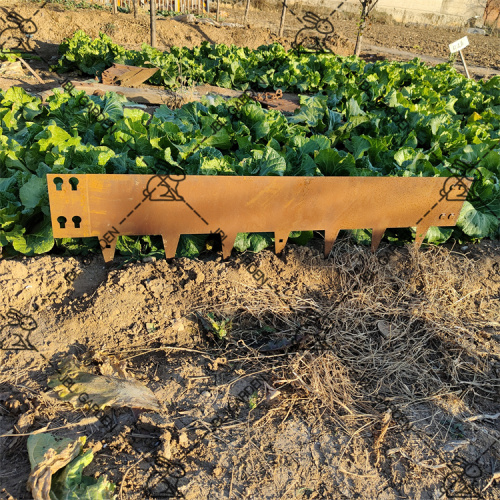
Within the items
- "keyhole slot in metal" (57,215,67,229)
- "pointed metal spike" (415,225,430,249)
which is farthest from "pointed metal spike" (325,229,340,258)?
"keyhole slot in metal" (57,215,67,229)

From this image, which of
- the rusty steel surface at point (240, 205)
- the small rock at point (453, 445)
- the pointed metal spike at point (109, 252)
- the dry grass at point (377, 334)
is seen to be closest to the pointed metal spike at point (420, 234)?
the rusty steel surface at point (240, 205)

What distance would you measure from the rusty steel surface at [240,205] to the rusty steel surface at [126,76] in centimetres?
552

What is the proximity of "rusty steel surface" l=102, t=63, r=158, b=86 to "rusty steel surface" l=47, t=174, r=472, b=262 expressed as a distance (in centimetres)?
552

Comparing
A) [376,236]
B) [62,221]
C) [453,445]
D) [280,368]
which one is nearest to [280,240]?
[376,236]

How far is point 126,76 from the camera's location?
7.78 metres

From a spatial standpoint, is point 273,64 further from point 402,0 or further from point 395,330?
point 402,0

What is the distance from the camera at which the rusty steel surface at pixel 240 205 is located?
2.95 meters

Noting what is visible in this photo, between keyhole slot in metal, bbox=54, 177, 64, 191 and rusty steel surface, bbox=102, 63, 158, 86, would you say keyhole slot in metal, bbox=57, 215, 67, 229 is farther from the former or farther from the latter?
rusty steel surface, bbox=102, 63, 158, 86

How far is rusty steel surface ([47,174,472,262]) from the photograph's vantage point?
2.95m

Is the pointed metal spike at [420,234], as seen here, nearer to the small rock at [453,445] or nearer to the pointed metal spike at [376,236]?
the pointed metal spike at [376,236]

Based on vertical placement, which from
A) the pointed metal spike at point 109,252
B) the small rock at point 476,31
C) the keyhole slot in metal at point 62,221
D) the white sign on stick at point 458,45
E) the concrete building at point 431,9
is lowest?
the small rock at point 476,31

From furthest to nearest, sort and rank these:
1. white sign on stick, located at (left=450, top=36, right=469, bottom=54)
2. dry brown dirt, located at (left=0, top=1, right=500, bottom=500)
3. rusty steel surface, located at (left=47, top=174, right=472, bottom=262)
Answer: white sign on stick, located at (left=450, top=36, right=469, bottom=54)
rusty steel surface, located at (left=47, top=174, right=472, bottom=262)
dry brown dirt, located at (left=0, top=1, right=500, bottom=500)

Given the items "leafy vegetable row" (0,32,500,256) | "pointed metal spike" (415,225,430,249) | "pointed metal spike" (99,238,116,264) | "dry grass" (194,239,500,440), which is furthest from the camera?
"pointed metal spike" (415,225,430,249)

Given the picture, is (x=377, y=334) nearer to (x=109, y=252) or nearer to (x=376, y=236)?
(x=376, y=236)
